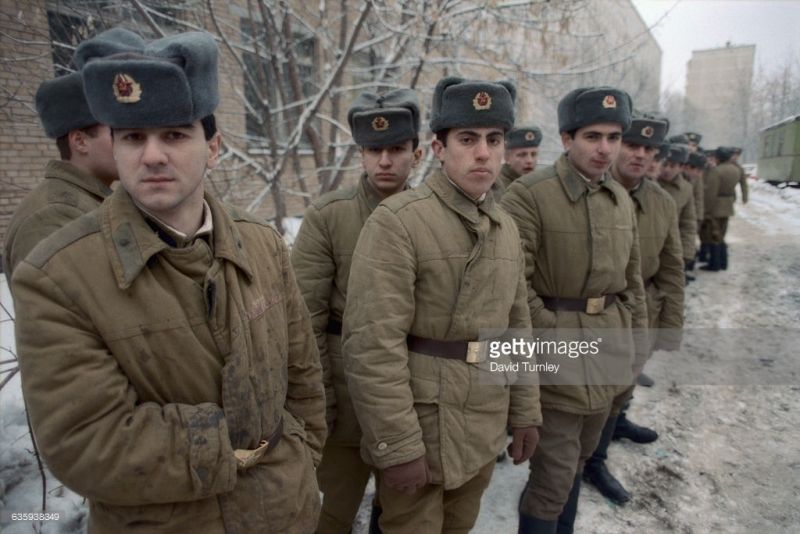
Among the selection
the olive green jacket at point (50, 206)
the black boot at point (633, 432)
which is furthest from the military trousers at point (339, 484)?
the black boot at point (633, 432)

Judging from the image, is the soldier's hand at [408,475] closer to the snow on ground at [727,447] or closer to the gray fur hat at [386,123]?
the snow on ground at [727,447]

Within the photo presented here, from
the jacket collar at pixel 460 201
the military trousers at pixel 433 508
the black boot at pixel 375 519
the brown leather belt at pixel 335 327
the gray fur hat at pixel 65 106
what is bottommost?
the black boot at pixel 375 519

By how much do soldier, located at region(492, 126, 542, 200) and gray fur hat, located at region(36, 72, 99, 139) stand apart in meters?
3.55

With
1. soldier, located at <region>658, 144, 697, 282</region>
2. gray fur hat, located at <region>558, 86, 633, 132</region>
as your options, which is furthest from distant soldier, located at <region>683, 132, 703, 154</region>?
gray fur hat, located at <region>558, 86, 633, 132</region>

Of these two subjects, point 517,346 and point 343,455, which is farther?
point 343,455

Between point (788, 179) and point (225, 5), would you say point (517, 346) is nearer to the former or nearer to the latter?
point (788, 179)

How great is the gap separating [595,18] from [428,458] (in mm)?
5401

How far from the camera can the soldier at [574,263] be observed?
2.40 m

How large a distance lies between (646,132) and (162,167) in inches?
128

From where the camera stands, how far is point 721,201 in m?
4.96

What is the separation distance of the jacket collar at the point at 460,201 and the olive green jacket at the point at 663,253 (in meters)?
1.94

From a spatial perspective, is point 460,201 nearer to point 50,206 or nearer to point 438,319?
point 438,319

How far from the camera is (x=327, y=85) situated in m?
3.71

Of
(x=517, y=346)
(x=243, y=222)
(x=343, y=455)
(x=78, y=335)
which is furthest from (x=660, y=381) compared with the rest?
(x=78, y=335)
